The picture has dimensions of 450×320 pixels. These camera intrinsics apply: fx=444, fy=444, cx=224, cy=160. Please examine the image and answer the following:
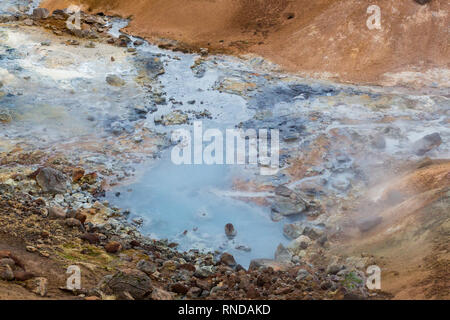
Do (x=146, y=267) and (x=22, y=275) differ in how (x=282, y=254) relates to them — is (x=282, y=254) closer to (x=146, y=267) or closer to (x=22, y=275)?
(x=146, y=267)

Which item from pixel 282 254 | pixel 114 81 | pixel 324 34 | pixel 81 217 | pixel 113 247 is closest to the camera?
pixel 113 247

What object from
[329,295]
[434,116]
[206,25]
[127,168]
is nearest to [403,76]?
[434,116]

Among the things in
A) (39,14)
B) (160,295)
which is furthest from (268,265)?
(39,14)

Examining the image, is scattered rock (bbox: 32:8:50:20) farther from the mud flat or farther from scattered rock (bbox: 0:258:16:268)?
scattered rock (bbox: 0:258:16:268)

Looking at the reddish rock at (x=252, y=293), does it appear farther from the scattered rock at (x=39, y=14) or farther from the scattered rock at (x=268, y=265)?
the scattered rock at (x=39, y=14)

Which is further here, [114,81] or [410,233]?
[114,81]

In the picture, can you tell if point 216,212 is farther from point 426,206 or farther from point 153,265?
point 426,206

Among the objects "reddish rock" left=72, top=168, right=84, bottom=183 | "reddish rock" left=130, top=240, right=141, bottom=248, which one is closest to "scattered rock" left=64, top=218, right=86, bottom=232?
"reddish rock" left=130, top=240, right=141, bottom=248

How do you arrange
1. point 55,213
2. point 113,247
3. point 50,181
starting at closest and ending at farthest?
1. point 113,247
2. point 55,213
3. point 50,181
